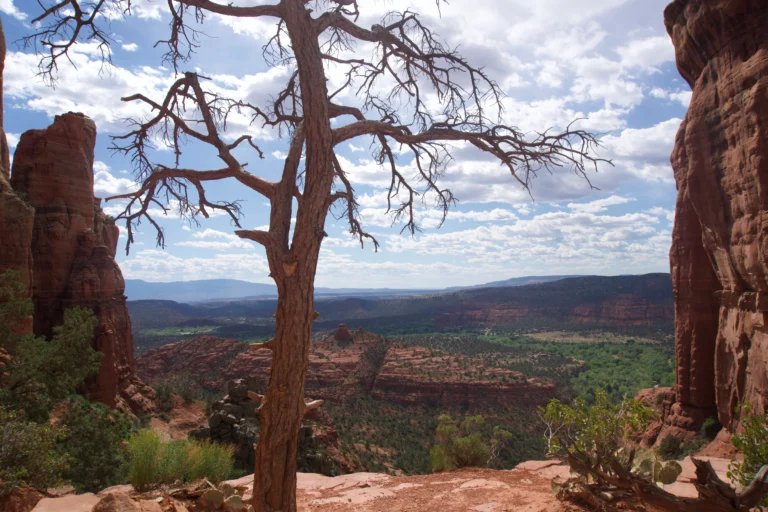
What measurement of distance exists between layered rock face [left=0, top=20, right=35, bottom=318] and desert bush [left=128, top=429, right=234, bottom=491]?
12.3 metres

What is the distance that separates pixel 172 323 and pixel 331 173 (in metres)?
130

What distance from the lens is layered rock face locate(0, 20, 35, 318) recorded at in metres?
15.6

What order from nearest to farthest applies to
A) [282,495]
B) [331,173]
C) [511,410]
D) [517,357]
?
[282,495], [331,173], [511,410], [517,357]

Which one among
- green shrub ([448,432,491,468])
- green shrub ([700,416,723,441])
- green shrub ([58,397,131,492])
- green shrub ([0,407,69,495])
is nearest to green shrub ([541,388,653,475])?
green shrub ([0,407,69,495])

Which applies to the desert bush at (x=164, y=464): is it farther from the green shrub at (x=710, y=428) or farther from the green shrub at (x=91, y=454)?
the green shrub at (x=710, y=428)

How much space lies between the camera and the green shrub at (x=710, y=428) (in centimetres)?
1570

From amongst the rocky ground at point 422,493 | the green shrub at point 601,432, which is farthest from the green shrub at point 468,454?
the green shrub at point 601,432

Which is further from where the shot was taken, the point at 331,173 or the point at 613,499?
the point at 613,499

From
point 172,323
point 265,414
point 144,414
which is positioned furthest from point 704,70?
point 172,323

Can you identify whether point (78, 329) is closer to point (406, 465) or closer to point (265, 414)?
point (265, 414)

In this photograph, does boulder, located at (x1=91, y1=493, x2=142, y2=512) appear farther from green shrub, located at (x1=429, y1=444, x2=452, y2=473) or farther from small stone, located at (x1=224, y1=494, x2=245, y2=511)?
green shrub, located at (x1=429, y1=444, x2=452, y2=473)

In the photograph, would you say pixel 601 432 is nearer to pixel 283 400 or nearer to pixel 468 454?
pixel 283 400

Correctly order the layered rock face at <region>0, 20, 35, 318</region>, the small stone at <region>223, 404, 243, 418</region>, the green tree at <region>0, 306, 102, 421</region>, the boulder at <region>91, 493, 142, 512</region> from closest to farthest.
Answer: the boulder at <region>91, 493, 142, 512</region>
the green tree at <region>0, 306, 102, 421</region>
the layered rock face at <region>0, 20, 35, 318</region>
the small stone at <region>223, 404, 243, 418</region>

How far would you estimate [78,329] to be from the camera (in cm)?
1345
